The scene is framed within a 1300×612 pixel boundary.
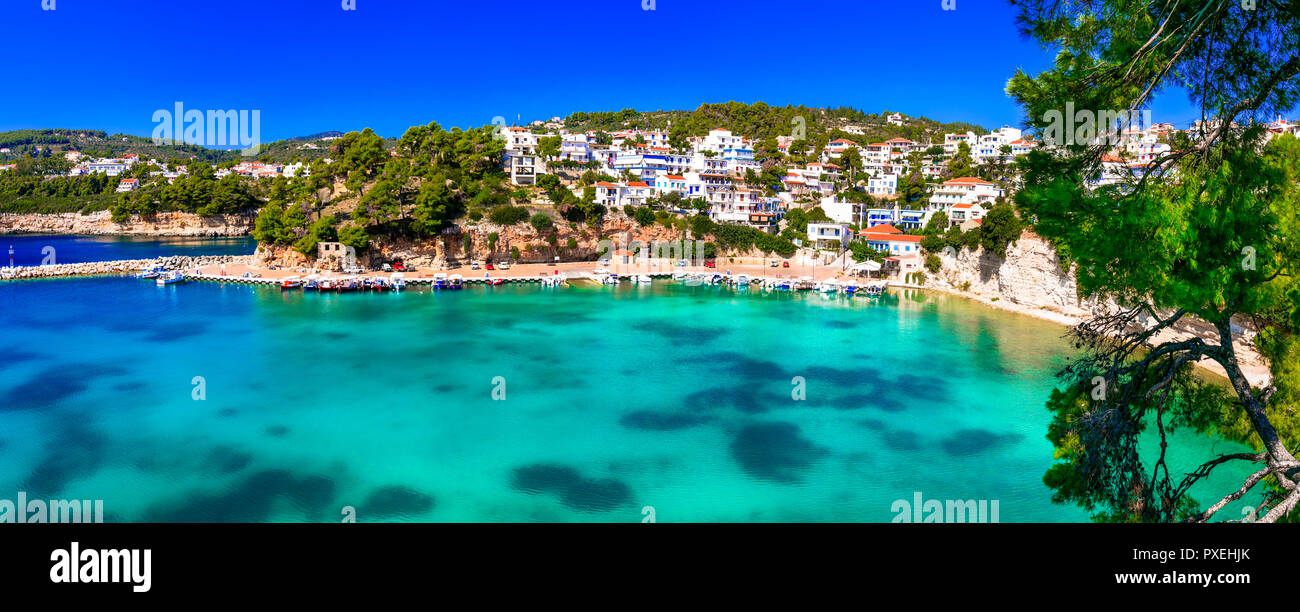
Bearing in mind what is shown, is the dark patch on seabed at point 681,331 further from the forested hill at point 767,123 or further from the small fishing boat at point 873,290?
the forested hill at point 767,123

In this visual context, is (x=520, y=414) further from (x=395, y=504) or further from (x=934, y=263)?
(x=934, y=263)

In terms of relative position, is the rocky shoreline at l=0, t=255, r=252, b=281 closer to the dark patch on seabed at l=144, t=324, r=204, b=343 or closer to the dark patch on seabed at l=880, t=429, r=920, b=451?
the dark patch on seabed at l=144, t=324, r=204, b=343

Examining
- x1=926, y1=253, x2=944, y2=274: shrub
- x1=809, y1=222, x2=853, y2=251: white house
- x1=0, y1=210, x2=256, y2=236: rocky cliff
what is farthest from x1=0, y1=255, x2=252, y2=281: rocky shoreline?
x1=926, y1=253, x2=944, y2=274: shrub

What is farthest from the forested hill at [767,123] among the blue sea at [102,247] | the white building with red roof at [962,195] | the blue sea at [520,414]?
the blue sea at [520,414]

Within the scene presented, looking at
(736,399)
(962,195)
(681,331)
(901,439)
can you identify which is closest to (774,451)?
(901,439)
